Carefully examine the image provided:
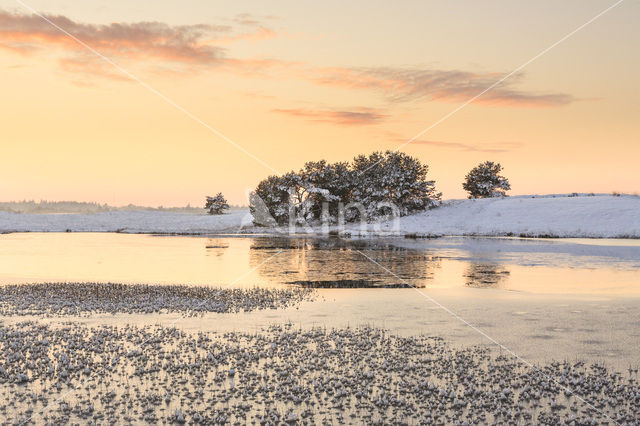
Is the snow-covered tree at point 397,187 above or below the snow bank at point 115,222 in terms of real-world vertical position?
above

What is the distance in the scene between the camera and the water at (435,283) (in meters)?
18.7

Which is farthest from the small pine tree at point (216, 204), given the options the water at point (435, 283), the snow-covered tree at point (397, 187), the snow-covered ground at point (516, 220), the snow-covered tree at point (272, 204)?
the water at point (435, 283)

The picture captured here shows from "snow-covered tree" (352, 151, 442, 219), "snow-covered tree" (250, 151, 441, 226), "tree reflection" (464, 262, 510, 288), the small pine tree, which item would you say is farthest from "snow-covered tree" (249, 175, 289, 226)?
"tree reflection" (464, 262, 510, 288)

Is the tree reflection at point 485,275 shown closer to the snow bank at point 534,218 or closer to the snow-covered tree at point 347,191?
the snow bank at point 534,218

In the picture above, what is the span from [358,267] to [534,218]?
65.1 m

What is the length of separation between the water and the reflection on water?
0.10m

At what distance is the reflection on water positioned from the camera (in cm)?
3275

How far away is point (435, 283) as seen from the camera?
32625 mm

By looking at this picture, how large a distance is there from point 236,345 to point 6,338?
308 inches

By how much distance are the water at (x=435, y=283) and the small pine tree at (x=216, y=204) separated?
11167 cm

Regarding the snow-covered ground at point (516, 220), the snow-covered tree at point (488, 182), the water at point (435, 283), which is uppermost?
the snow-covered tree at point (488, 182)

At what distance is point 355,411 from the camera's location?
37.9 ft

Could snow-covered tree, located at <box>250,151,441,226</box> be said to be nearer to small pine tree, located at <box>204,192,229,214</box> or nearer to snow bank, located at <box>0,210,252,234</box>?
snow bank, located at <box>0,210,252,234</box>

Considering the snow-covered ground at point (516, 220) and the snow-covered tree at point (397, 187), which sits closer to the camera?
the snow-covered ground at point (516, 220)
